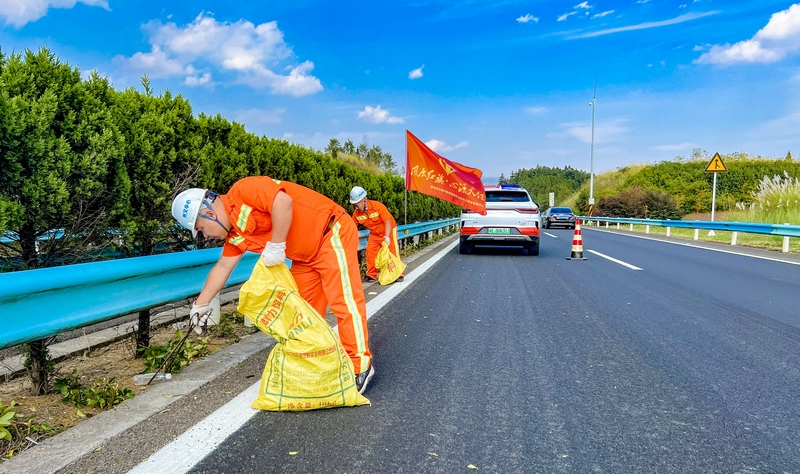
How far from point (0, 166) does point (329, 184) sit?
7191mm

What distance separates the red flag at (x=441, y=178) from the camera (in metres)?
12.7

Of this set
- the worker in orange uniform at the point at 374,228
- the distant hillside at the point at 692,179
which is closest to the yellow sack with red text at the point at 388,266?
the worker in orange uniform at the point at 374,228

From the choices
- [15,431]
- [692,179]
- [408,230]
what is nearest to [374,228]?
[408,230]

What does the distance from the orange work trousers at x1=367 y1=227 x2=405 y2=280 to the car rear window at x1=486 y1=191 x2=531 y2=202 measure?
17.4ft

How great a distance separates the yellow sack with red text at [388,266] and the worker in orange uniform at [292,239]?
4478 mm

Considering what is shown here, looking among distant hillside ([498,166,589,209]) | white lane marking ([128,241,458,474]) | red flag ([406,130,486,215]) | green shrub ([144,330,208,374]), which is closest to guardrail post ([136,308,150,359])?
green shrub ([144,330,208,374])

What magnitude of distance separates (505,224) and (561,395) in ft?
32.8

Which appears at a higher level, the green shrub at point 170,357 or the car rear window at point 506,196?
the car rear window at point 506,196

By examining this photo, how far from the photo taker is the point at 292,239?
347cm

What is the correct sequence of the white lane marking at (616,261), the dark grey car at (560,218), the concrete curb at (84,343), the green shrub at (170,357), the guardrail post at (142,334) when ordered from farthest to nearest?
the dark grey car at (560,218) → the white lane marking at (616,261) → the guardrail post at (142,334) → the concrete curb at (84,343) → the green shrub at (170,357)

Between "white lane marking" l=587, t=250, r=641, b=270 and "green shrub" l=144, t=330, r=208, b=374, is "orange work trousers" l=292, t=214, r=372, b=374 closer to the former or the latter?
"green shrub" l=144, t=330, r=208, b=374

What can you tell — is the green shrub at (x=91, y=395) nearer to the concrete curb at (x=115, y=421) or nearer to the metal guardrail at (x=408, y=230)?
the concrete curb at (x=115, y=421)

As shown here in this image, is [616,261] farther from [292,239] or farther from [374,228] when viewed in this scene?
[292,239]

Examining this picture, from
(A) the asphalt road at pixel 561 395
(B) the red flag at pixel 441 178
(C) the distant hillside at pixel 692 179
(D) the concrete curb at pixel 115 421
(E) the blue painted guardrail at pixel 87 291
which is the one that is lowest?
(A) the asphalt road at pixel 561 395
